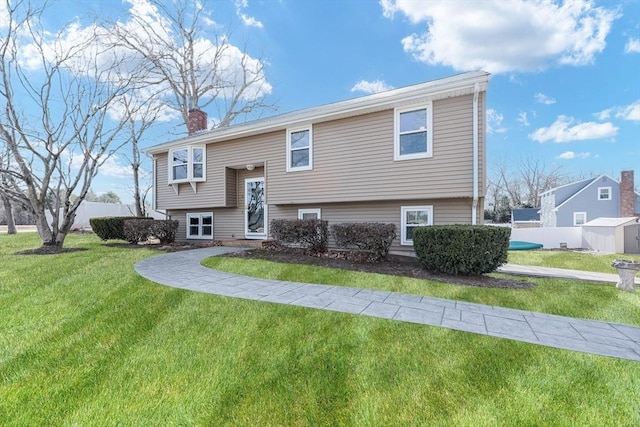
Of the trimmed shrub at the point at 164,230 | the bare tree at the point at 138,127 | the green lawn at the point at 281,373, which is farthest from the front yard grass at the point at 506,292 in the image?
the bare tree at the point at 138,127

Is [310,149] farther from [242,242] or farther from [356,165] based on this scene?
[242,242]

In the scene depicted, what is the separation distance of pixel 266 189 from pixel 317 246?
10.7ft

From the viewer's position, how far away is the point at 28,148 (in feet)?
29.2

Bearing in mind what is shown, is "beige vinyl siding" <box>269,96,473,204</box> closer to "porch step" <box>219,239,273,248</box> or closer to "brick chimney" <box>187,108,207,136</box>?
"porch step" <box>219,239,273,248</box>

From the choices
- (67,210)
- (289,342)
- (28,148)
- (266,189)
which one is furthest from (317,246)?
(28,148)

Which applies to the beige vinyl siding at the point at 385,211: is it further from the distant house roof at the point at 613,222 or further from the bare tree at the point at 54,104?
the distant house roof at the point at 613,222

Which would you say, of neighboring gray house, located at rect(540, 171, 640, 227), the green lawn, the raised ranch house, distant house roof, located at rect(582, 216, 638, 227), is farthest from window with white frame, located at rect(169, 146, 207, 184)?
neighboring gray house, located at rect(540, 171, 640, 227)

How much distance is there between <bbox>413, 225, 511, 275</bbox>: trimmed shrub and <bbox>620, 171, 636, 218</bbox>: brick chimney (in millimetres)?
24524

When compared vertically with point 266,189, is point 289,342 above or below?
below

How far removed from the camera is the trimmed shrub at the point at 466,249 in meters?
5.87

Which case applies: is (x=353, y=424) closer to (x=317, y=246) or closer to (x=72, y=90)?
(x=317, y=246)

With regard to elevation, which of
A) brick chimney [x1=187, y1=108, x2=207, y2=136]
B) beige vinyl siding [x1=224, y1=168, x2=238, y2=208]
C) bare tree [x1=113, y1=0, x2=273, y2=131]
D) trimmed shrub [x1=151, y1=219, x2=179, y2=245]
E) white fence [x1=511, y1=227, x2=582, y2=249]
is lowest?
white fence [x1=511, y1=227, x2=582, y2=249]

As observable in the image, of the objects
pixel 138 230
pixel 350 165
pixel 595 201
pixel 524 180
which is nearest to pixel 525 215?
pixel 524 180

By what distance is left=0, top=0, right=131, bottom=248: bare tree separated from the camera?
877 centimetres
